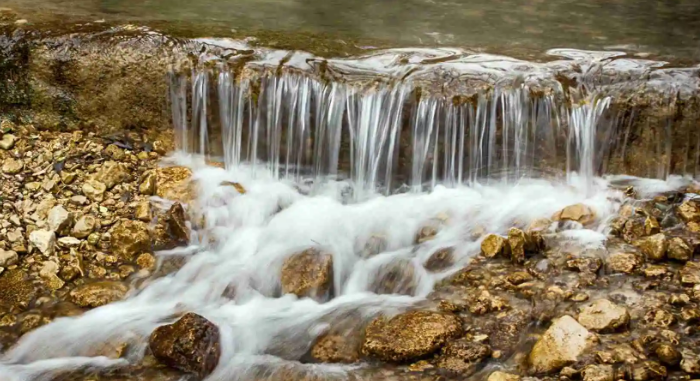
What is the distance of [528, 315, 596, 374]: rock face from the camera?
3654 mm

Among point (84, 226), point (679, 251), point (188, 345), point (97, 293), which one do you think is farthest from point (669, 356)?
point (84, 226)

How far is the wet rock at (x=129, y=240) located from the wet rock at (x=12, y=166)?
1067 mm

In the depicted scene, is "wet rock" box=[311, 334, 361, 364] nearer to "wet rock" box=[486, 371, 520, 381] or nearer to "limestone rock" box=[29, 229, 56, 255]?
"wet rock" box=[486, 371, 520, 381]

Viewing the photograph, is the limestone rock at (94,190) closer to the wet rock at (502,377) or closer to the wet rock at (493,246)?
the wet rock at (493,246)

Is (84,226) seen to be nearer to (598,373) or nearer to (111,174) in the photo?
(111,174)

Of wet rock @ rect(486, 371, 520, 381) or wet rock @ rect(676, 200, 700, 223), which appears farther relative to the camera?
wet rock @ rect(676, 200, 700, 223)

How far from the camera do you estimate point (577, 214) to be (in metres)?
5.06

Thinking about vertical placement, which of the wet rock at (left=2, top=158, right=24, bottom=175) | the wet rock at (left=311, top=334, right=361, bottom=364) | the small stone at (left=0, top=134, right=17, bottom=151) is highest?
the small stone at (left=0, top=134, right=17, bottom=151)

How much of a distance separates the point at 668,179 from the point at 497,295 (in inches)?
85.4

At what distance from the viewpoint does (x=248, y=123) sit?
592 cm

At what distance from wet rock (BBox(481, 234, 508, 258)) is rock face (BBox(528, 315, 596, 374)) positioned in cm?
90

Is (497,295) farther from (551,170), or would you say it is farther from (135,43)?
(135,43)

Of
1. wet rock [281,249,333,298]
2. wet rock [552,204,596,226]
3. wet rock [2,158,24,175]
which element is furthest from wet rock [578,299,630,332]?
wet rock [2,158,24,175]

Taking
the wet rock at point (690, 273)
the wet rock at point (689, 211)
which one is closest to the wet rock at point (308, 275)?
the wet rock at point (690, 273)
